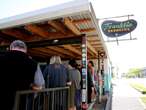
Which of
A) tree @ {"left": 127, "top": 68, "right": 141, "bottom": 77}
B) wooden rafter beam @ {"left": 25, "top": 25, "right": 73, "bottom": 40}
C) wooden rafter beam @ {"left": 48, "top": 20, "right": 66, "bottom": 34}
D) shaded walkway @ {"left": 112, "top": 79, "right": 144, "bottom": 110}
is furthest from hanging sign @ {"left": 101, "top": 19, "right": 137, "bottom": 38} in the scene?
tree @ {"left": 127, "top": 68, "right": 141, "bottom": 77}

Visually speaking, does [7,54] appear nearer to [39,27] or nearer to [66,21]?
[66,21]

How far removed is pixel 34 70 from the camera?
9.68 ft

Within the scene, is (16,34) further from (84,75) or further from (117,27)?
(117,27)

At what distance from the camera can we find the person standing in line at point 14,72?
9.01 ft

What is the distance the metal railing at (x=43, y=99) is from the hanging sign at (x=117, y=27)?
341 inches

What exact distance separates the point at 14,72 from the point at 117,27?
11.2m

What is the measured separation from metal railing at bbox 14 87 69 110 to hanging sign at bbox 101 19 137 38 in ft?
28.4

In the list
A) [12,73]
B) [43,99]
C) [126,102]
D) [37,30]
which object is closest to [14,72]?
[12,73]

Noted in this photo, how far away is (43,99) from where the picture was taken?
350cm

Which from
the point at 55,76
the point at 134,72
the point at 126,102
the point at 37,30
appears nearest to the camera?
the point at 55,76

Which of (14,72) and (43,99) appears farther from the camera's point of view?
(43,99)

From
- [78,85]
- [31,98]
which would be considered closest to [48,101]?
[31,98]

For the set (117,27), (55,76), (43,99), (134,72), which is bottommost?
(43,99)

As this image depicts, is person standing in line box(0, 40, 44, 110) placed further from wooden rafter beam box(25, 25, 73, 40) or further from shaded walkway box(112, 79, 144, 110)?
shaded walkway box(112, 79, 144, 110)
